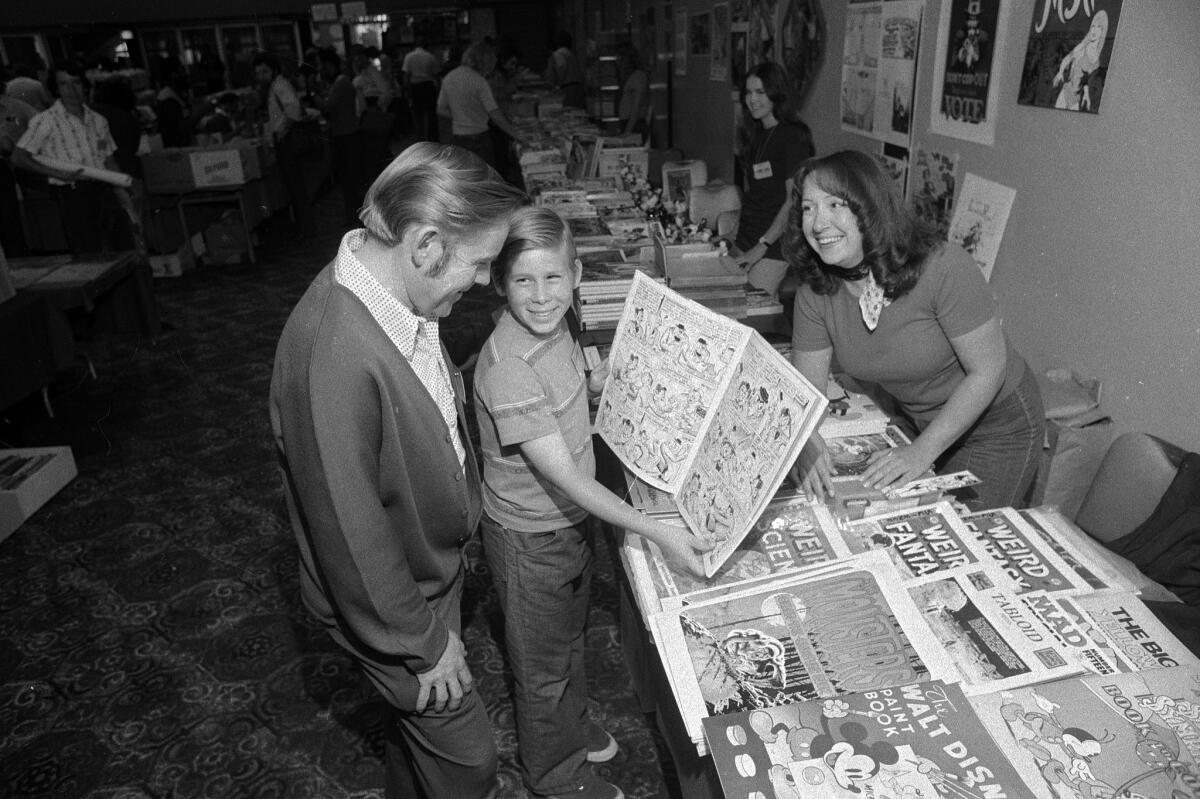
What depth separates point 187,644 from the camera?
257cm

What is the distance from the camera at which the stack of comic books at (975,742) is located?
997 millimetres

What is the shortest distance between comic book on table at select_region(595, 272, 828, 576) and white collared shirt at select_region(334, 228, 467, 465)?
1.24ft

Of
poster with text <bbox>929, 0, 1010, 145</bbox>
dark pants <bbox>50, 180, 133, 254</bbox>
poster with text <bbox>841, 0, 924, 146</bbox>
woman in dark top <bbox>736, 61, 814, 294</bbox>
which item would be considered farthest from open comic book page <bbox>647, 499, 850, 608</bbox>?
dark pants <bbox>50, 180, 133, 254</bbox>

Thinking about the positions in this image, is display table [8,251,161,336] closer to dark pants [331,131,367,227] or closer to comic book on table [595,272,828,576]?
dark pants [331,131,367,227]

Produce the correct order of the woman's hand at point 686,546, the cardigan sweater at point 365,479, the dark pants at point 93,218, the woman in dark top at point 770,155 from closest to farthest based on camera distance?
the cardigan sweater at point 365,479 → the woman's hand at point 686,546 → the woman in dark top at point 770,155 → the dark pants at point 93,218

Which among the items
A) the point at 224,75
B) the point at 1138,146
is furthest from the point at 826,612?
the point at 224,75

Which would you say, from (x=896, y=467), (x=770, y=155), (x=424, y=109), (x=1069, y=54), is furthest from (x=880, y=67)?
(x=424, y=109)

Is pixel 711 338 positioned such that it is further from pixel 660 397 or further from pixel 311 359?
pixel 311 359

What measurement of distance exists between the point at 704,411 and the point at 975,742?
2.16ft

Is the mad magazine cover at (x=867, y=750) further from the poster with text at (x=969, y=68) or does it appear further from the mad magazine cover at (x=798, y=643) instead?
the poster with text at (x=969, y=68)

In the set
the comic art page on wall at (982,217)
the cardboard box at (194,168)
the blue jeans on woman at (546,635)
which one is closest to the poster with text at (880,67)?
the comic art page on wall at (982,217)

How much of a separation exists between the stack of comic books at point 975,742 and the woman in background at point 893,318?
1.86 ft

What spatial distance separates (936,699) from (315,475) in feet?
3.09

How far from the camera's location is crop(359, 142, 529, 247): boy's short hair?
3.77 ft
